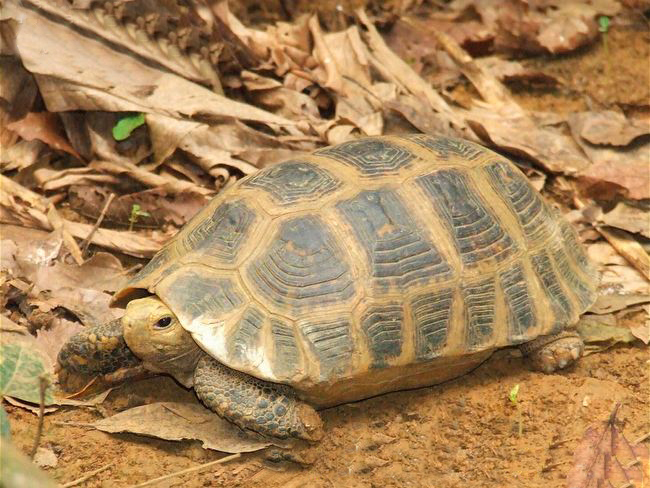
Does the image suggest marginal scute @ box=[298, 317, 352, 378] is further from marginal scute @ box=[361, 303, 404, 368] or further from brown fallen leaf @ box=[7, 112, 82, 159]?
brown fallen leaf @ box=[7, 112, 82, 159]

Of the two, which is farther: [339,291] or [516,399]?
[516,399]

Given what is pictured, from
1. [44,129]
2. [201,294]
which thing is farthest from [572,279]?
[44,129]

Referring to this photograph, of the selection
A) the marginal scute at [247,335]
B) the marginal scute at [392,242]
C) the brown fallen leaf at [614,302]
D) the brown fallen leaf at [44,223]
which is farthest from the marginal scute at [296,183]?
the brown fallen leaf at [614,302]

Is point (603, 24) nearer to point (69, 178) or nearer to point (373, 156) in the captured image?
point (373, 156)

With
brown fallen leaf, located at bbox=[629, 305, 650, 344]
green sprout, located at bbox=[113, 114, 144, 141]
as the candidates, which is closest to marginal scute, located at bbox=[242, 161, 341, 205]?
green sprout, located at bbox=[113, 114, 144, 141]

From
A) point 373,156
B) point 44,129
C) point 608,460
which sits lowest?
point 608,460

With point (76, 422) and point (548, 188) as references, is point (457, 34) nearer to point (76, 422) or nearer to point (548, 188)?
point (548, 188)

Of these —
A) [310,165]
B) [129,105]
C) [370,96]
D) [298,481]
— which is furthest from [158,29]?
[298,481]
